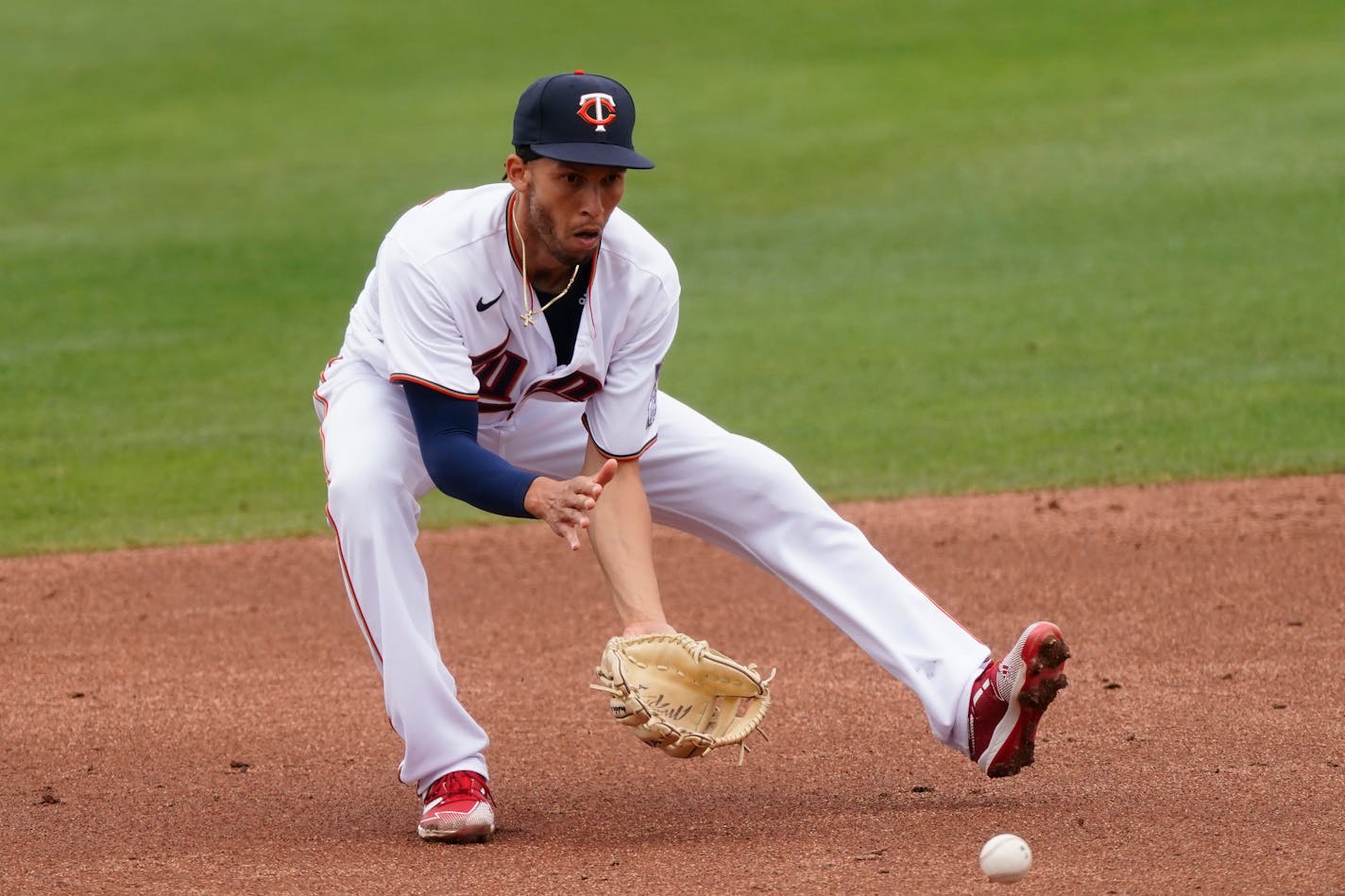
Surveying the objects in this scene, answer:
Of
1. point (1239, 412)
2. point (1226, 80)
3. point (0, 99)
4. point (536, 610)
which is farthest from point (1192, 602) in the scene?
point (0, 99)

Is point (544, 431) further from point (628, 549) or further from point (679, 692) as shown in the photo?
point (679, 692)

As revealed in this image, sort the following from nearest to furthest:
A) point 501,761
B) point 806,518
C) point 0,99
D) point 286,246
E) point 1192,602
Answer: point 806,518, point 501,761, point 1192,602, point 286,246, point 0,99

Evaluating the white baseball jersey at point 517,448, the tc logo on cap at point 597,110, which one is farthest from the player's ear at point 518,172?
the tc logo on cap at point 597,110

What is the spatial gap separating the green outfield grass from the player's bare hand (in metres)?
4.71

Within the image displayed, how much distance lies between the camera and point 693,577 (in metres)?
7.41

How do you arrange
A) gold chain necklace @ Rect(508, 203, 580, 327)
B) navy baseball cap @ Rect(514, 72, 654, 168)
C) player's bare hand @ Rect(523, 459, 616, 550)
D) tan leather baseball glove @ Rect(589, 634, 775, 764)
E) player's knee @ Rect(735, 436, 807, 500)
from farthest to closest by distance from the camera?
player's knee @ Rect(735, 436, 807, 500) < gold chain necklace @ Rect(508, 203, 580, 327) < navy baseball cap @ Rect(514, 72, 654, 168) < tan leather baseball glove @ Rect(589, 634, 775, 764) < player's bare hand @ Rect(523, 459, 616, 550)

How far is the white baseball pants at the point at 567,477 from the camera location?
432cm

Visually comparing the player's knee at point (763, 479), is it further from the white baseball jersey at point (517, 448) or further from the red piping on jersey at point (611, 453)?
the red piping on jersey at point (611, 453)

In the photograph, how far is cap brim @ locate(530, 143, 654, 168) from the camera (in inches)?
162

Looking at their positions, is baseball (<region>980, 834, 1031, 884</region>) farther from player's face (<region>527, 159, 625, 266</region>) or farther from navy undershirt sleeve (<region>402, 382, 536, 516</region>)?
player's face (<region>527, 159, 625, 266</region>)

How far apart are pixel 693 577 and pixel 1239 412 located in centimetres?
395

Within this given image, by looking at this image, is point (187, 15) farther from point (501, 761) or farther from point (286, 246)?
point (501, 761)

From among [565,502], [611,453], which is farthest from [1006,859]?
[611,453]

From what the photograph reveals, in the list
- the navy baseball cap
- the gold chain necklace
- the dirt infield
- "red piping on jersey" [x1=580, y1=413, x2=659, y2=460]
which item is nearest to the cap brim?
the navy baseball cap
